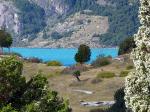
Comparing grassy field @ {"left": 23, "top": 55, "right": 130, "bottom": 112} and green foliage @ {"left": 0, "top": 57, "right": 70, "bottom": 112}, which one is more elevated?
green foliage @ {"left": 0, "top": 57, "right": 70, "bottom": 112}

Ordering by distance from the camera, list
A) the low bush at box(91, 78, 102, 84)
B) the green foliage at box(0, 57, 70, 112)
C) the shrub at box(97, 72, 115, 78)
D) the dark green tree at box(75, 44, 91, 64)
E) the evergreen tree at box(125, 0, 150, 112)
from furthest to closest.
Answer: the dark green tree at box(75, 44, 91, 64) → the shrub at box(97, 72, 115, 78) → the low bush at box(91, 78, 102, 84) → the green foliage at box(0, 57, 70, 112) → the evergreen tree at box(125, 0, 150, 112)

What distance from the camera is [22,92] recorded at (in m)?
25.4

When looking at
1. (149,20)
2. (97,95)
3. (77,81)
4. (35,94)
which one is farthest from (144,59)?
(77,81)

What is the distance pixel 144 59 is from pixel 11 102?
7.17m

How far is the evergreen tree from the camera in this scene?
20.5 metres

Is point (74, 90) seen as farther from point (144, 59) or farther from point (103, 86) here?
point (144, 59)

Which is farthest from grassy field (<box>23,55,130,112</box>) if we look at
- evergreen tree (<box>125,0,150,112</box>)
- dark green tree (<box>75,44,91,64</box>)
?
evergreen tree (<box>125,0,150,112</box>)

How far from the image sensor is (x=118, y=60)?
105125 millimetres

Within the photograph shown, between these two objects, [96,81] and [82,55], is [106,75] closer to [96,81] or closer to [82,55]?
[96,81]

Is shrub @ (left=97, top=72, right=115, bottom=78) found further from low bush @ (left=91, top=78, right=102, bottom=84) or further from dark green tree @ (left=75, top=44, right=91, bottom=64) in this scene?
dark green tree @ (left=75, top=44, right=91, bottom=64)

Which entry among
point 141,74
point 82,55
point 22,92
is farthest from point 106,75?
point 141,74

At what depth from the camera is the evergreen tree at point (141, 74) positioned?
67.4ft

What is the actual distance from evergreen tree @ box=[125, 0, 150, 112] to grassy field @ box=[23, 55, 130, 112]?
40.7 meters

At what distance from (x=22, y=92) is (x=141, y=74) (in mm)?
6794
